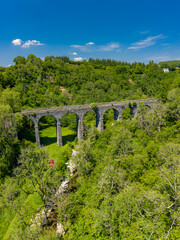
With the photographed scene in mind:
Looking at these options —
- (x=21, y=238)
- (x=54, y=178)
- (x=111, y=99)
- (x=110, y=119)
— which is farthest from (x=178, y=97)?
(x=21, y=238)

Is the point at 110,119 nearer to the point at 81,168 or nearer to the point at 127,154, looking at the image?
the point at 127,154

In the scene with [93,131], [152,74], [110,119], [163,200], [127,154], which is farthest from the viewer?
[152,74]

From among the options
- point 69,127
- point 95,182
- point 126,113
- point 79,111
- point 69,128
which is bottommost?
point 95,182

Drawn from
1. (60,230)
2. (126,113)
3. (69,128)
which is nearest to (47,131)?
(69,128)

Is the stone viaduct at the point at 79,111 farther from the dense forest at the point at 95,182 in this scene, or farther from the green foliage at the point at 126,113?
the dense forest at the point at 95,182

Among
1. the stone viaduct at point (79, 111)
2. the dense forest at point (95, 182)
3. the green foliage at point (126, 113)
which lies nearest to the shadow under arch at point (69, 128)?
the dense forest at point (95, 182)

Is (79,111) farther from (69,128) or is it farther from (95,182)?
(95,182)

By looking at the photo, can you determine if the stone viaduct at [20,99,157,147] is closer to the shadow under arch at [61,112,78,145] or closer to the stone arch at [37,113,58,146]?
the stone arch at [37,113,58,146]
